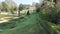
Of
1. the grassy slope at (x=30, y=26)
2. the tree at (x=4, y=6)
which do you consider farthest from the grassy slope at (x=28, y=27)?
the tree at (x=4, y=6)

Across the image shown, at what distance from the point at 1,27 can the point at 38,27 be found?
1.53ft

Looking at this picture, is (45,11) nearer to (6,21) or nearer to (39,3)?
(39,3)

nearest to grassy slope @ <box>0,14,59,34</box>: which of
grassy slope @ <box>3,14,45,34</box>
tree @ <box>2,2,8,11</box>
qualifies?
grassy slope @ <box>3,14,45,34</box>

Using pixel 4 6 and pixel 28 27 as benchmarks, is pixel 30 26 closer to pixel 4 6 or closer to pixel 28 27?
pixel 28 27

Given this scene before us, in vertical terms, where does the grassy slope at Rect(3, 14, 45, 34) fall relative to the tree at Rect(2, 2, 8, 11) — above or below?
below

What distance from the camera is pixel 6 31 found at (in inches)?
65.9

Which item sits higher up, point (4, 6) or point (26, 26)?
point (4, 6)

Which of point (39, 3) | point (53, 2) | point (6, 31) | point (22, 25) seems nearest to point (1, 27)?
point (6, 31)

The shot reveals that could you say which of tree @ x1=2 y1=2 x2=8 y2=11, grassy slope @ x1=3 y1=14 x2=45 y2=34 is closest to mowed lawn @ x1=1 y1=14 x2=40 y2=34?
grassy slope @ x1=3 y1=14 x2=45 y2=34

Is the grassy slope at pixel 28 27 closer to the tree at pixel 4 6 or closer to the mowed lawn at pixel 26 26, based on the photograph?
the mowed lawn at pixel 26 26

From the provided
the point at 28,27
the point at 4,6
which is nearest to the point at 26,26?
the point at 28,27

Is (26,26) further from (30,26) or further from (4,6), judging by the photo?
(4,6)

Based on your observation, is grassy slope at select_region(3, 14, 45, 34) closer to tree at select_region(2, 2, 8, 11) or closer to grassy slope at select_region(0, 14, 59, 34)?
grassy slope at select_region(0, 14, 59, 34)

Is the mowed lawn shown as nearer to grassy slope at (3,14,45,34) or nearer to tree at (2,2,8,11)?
grassy slope at (3,14,45,34)
